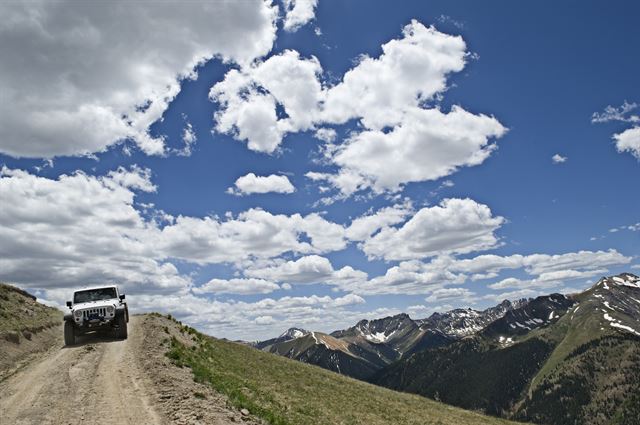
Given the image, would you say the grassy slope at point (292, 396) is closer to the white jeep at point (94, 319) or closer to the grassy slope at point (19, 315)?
the white jeep at point (94, 319)

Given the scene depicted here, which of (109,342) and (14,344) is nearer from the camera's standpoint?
(109,342)

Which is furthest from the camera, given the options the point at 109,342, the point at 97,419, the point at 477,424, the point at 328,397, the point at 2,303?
the point at 2,303

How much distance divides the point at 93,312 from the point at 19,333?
9550 millimetres

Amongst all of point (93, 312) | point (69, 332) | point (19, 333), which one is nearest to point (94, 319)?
point (93, 312)

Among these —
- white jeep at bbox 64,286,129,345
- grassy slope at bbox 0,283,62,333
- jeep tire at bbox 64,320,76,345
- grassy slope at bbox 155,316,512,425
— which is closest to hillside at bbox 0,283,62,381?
grassy slope at bbox 0,283,62,333

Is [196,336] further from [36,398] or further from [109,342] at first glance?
[36,398]

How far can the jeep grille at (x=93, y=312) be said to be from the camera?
98.7 feet

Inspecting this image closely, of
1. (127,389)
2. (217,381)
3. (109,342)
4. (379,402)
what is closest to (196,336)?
(109,342)

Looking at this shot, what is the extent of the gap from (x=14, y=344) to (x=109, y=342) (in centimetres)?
831

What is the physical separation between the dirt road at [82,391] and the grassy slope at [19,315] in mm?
14381

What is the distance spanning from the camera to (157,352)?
25.5 metres

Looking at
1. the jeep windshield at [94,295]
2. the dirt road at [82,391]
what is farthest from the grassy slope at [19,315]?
the dirt road at [82,391]

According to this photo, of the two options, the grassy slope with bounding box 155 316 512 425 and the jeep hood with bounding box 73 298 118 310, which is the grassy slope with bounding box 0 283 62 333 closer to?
the jeep hood with bounding box 73 298 118 310

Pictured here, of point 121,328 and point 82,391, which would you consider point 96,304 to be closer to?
point 121,328
